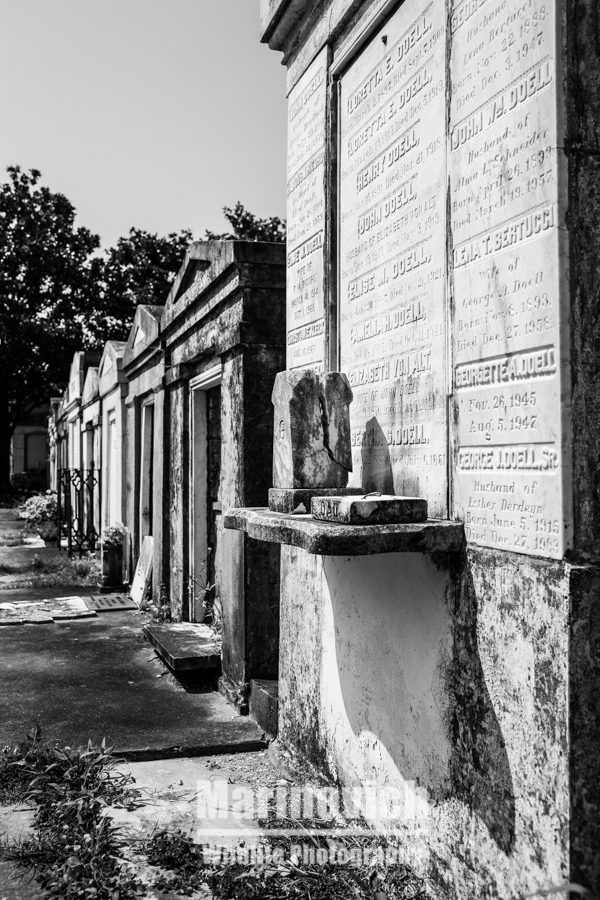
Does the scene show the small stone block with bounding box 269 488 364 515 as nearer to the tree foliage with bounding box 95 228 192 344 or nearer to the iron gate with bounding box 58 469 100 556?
the iron gate with bounding box 58 469 100 556

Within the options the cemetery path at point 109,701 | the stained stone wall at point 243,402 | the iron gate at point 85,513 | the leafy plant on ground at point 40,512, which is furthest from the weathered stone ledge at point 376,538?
the leafy plant on ground at point 40,512

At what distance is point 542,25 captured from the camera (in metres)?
2.29

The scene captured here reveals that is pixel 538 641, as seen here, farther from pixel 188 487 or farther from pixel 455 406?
pixel 188 487

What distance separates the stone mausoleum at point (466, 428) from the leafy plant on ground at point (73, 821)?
3.27 feet

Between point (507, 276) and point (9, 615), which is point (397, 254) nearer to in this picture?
point (507, 276)

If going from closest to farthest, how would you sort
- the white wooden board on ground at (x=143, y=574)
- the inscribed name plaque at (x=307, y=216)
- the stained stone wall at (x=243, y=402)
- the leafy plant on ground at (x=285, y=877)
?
1. the leafy plant on ground at (x=285, y=877)
2. the inscribed name plaque at (x=307, y=216)
3. the stained stone wall at (x=243, y=402)
4. the white wooden board on ground at (x=143, y=574)

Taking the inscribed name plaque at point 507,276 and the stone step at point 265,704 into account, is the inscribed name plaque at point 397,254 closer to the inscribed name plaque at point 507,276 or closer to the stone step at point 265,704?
the inscribed name plaque at point 507,276

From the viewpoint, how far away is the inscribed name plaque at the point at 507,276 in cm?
224

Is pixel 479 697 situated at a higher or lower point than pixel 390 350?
lower

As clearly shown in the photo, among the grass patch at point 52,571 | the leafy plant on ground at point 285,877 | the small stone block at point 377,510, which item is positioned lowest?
the grass patch at point 52,571

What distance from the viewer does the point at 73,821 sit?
3418mm

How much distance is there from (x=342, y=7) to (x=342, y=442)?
2.00m

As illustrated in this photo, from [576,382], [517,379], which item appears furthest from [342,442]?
[576,382]

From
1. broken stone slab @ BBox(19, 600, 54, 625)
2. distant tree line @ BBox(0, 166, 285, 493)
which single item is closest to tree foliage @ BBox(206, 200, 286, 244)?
distant tree line @ BBox(0, 166, 285, 493)
